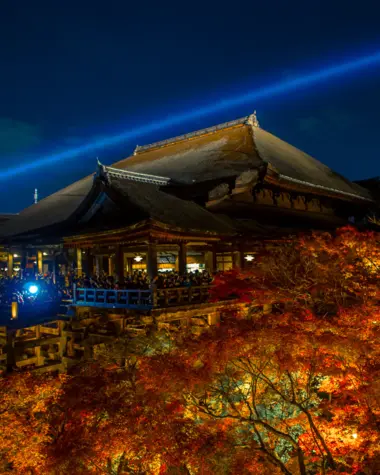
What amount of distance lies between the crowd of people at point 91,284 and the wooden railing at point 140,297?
27cm

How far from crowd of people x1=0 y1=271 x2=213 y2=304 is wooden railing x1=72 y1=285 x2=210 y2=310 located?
10.8 inches

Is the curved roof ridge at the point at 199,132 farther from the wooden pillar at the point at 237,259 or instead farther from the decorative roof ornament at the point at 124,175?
the wooden pillar at the point at 237,259

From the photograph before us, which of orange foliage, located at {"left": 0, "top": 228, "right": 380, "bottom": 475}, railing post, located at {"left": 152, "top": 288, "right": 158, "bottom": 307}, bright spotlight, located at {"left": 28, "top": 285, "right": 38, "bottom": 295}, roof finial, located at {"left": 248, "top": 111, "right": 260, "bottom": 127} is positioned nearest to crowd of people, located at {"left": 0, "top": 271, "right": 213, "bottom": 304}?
bright spotlight, located at {"left": 28, "top": 285, "right": 38, "bottom": 295}

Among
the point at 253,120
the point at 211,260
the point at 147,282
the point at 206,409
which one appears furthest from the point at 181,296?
the point at 253,120

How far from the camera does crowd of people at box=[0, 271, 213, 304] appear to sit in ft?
51.4

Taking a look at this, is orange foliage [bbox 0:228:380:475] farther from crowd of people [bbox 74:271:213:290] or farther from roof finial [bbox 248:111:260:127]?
roof finial [bbox 248:111:260:127]

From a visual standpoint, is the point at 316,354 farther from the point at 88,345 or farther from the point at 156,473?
the point at 88,345

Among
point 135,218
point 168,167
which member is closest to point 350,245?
point 135,218

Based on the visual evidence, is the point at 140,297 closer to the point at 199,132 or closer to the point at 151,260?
the point at 151,260

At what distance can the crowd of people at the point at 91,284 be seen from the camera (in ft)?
51.4

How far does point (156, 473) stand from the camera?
12.1 metres

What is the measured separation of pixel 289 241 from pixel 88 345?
1057cm

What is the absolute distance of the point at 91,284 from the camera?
53.2 feet

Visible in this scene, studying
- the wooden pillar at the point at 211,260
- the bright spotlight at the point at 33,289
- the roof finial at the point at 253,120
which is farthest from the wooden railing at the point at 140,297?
the roof finial at the point at 253,120
